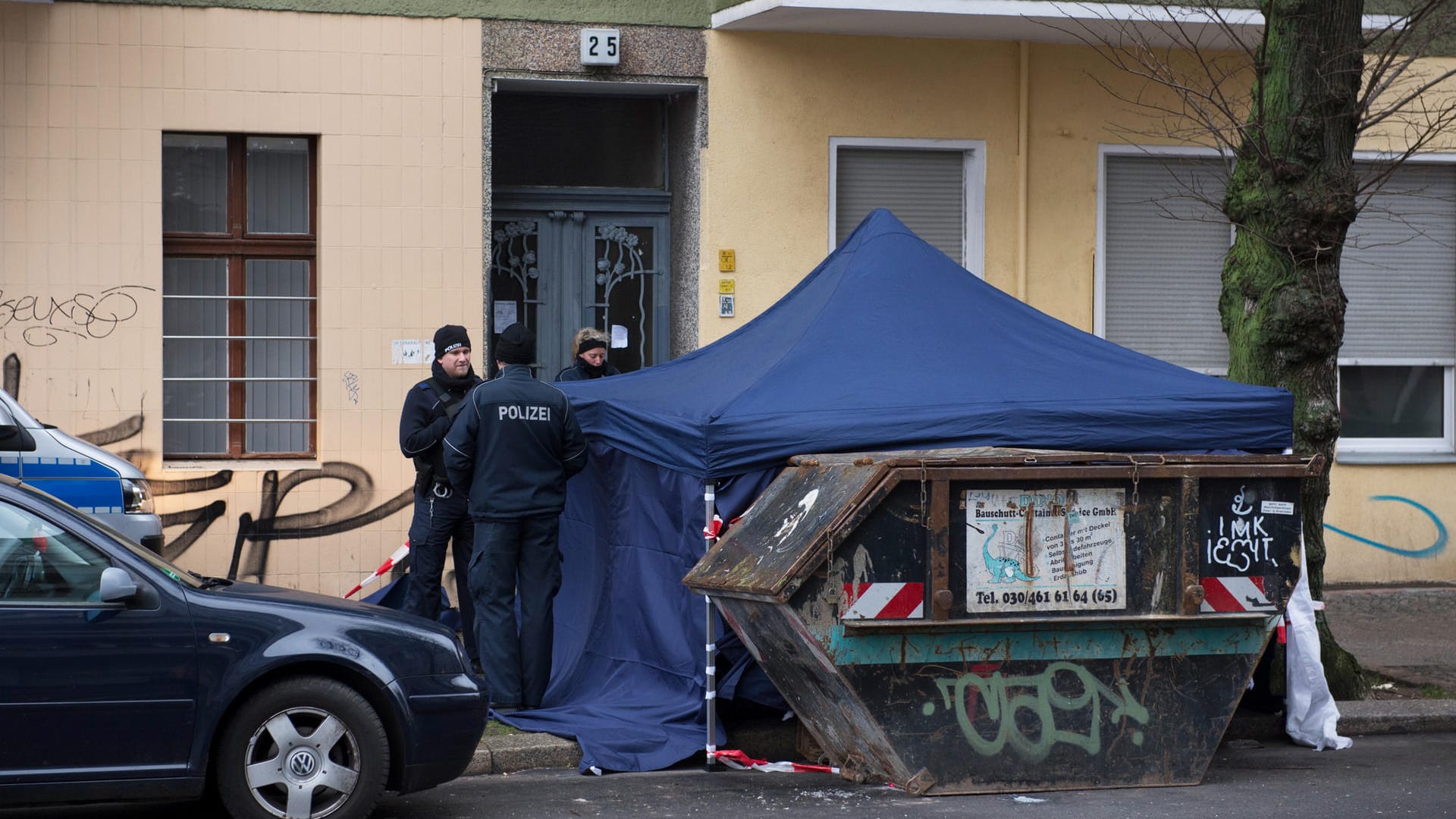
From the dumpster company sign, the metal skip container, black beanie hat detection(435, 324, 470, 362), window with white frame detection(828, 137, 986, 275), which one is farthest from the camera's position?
window with white frame detection(828, 137, 986, 275)

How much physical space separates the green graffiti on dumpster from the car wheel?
2203 millimetres

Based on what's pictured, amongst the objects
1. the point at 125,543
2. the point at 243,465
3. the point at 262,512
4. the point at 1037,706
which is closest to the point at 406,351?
the point at 243,465

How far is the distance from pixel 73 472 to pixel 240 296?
8.16ft

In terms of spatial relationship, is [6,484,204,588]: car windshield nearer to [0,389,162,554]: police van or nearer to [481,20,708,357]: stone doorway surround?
[0,389,162,554]: police van

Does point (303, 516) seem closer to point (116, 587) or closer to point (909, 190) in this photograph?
point (909, 190)

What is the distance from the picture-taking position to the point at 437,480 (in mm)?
8727

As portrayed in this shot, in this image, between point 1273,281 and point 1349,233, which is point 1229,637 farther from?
point 1349,233

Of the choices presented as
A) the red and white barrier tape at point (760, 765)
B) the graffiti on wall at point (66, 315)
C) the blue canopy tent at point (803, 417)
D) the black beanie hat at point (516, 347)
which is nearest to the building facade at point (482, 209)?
the graffiti on wall at point (66, 315)

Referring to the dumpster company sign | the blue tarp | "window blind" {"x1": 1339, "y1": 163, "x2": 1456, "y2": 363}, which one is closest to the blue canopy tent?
the blue tarp

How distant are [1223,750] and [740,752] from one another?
93.2 inches

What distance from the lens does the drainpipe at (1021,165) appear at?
1220cm

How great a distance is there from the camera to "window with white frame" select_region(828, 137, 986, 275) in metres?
12.2

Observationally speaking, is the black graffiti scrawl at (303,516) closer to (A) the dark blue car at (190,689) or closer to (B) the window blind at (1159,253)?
(A) the dark blue car at (190,689)

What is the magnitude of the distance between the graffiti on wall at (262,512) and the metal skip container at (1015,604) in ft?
16.0
